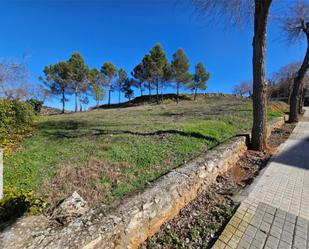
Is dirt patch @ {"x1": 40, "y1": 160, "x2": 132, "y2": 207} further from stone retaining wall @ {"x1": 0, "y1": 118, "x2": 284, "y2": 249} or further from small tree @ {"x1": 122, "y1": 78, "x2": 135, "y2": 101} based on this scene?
small tree @ {"x1": 122, "y1": 78, "x2": 135, "y2": 101}

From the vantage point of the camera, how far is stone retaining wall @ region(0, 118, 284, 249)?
1652 mm

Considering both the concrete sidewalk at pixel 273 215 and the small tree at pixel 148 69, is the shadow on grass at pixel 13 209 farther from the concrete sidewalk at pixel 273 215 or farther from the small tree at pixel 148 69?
the small tree at pixel 148 69

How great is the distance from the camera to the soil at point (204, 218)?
219 cm

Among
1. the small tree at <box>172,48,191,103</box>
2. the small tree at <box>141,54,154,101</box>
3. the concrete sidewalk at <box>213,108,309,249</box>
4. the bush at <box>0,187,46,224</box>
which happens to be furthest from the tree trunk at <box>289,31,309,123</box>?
the small tree at <box>141,54,154,101</box>

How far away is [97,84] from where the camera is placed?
88.8 ft

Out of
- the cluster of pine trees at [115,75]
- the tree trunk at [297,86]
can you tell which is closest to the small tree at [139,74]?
the cluster of pine trees at [115,75]

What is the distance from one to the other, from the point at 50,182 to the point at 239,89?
48.5 m

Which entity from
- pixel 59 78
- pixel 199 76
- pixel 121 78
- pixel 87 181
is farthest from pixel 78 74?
pixel 87 181

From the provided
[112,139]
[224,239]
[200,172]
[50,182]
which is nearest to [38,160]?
[50,182]

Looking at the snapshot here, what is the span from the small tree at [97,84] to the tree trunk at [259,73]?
23.1 metres

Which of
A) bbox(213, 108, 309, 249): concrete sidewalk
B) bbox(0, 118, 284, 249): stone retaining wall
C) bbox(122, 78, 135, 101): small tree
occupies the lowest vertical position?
bbox(213, 108, 309, 249): concrete sidewalk

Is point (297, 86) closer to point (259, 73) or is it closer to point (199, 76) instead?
point (259, 73)

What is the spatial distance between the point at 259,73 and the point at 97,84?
82.1 feet

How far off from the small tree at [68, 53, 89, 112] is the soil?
927 inches
